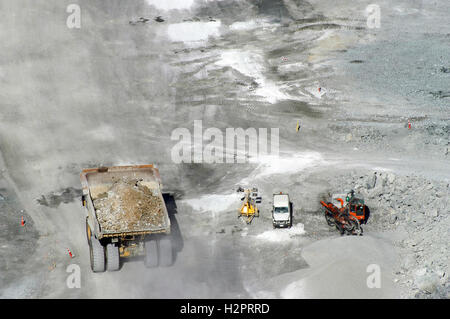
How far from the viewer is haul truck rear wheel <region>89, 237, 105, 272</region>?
3244cm

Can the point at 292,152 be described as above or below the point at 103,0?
below

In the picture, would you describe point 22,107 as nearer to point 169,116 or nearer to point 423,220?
point 169,116

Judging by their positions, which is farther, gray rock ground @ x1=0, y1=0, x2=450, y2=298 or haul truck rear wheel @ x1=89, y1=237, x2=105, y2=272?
gray rock ground @ x1=0, y1=0, x2=450, y2=298

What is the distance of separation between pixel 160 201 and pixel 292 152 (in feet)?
36.9

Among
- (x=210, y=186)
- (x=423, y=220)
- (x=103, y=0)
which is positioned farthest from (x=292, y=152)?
(x=103, y=0)

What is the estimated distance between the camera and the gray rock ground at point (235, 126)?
33188 millimetres

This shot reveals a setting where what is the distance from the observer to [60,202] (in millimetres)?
38094

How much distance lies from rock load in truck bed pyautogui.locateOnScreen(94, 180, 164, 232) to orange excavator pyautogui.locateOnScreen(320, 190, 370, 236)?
8879 millimetres

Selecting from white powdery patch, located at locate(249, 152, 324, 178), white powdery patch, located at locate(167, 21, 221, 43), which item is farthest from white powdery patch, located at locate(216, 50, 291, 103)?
white powdery patch, located at locate(249, 152, 324, 178)

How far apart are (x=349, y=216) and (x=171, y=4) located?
26.8 meters

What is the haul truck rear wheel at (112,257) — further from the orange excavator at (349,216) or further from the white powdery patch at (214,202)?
the orange excavator at (349,216)

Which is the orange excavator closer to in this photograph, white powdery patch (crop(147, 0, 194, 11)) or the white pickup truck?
the white pickup truck
